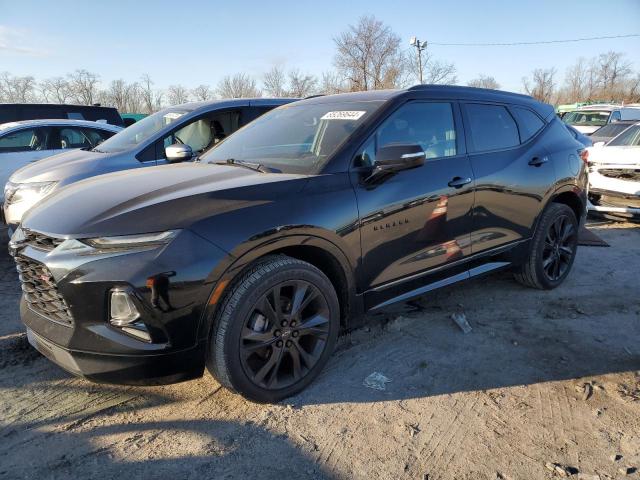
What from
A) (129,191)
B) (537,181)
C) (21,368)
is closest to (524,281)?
(537,181)

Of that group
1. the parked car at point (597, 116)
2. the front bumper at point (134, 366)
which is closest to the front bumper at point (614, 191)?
the front bumper at point (134, 366)

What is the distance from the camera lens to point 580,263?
547cm

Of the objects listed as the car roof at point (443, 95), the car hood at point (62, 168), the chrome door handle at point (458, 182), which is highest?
the car roof at point (443, 95)

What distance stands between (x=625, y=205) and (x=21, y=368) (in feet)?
24.8

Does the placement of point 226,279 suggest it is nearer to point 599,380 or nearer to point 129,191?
point 129,191

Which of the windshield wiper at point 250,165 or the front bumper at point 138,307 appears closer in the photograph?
the front bumper at point 138,307

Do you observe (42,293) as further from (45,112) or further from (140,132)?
(45,112)

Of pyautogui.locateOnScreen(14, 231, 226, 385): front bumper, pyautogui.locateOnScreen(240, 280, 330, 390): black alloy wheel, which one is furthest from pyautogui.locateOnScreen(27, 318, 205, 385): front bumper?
pyautogui.locateOnScreen(240, 280, 330, 390): black alloy wheel

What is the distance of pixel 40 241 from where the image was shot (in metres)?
2.52

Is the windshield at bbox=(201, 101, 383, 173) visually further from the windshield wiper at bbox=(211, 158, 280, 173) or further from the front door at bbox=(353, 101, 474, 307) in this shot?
the front door at bbox=(353, 101, 474, 307)

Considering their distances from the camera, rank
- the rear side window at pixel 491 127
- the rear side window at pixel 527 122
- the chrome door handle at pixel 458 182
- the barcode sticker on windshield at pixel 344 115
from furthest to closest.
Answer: the rear side window at pixel 527 122 → the rear side window at pixel 491 127 → the chrome door handle at pixel 458 182 → the barcode sticker on windshield at pixel 344 115

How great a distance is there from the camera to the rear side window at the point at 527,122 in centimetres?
424

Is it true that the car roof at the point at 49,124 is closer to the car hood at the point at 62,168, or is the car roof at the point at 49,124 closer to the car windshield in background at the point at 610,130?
the car hood at the point at 62,168

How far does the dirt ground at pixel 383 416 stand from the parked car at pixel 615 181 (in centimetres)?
397
